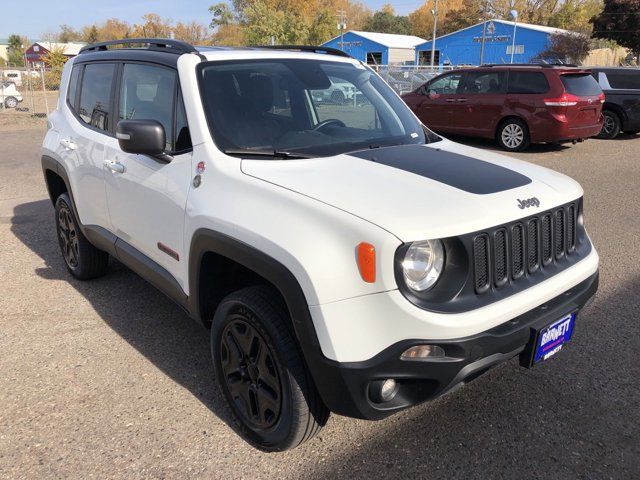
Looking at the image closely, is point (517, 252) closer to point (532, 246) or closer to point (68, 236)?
point (532, 246)

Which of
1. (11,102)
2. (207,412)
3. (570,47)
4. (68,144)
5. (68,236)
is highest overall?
(570,47)

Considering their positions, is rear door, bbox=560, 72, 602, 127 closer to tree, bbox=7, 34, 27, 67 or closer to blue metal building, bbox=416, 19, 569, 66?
blue metal building, bbox=416, 19, 569, 66

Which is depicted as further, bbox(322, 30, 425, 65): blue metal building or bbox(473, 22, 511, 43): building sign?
bbox(322, 30, 425, 65): blue metal building

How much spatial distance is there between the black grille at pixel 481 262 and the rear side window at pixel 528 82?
9.63 meters

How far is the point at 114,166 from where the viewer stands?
356 centimetres

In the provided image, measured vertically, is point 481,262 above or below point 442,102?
above

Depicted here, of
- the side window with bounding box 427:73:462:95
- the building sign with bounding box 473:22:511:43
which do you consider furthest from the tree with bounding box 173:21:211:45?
the side window with bounding box 427:73:462:95

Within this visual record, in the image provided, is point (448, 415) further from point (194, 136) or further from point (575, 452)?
point (194, 136)

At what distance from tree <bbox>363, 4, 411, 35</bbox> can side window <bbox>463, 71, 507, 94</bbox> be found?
9010cm

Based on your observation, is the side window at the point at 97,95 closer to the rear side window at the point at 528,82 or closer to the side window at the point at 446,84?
the rear side window at the point at 528,82

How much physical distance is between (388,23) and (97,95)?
99900 mm

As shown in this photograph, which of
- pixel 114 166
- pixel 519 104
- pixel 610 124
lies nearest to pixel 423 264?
pixel 114 166

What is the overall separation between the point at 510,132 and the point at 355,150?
9.37 meters

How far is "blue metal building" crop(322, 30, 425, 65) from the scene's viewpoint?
189ft
